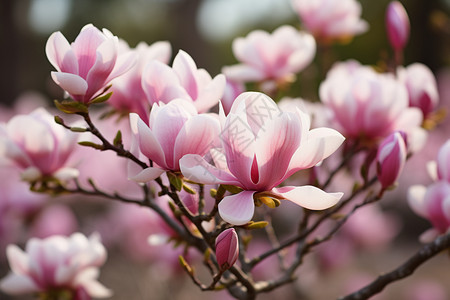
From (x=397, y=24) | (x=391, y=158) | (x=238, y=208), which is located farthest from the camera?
(x=397, y=24)

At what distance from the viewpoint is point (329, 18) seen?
169 centimetres

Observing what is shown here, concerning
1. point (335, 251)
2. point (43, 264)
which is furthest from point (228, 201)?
point (335, 251)

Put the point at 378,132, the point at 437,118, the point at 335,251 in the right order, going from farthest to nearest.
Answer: the point at 335,251 → the point at 437,118 → the point at 378,132

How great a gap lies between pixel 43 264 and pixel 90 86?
66cm

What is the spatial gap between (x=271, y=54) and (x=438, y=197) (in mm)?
611

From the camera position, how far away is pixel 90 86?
89 cm

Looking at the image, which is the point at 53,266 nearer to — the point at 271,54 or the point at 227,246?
the point at 227,246

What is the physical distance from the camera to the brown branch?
1.03m

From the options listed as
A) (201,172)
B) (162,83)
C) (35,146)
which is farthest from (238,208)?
(35,146)

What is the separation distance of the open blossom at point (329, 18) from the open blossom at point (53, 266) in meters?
0.99

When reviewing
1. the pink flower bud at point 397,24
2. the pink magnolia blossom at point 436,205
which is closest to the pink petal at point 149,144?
the pink magnolia blossom at point 436,205

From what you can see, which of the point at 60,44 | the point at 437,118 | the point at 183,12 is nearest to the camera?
the point at 60,44

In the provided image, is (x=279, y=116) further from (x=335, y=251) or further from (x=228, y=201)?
(x=335, y=251)

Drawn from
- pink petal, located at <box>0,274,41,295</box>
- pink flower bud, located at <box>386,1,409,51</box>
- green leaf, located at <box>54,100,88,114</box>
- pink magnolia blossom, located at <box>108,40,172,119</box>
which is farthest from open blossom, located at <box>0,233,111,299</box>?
pink flower bud, located at <box>386,1,409,51</box>
